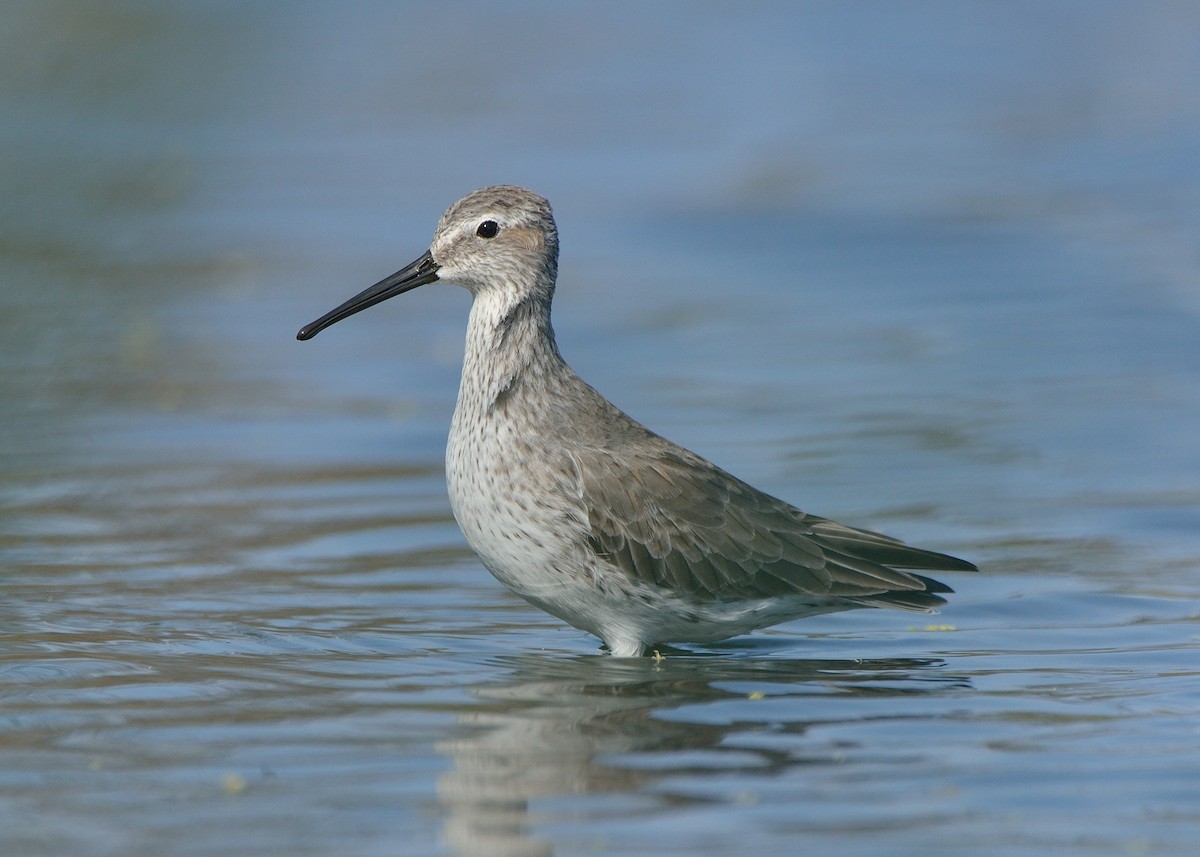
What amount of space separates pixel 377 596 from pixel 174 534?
182 cm

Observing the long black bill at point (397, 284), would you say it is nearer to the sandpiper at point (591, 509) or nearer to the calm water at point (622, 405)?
the sandpiper at point (591, 509)

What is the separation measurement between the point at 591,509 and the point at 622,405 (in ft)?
17.6

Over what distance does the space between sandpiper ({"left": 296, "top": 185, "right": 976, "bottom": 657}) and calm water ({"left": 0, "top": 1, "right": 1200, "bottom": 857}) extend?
316mm

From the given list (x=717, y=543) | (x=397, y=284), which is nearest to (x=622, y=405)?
(x=397, y=284)

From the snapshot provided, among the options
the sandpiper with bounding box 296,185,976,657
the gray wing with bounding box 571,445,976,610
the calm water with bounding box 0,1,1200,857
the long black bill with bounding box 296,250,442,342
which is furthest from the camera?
the long black bill with bounding box 296,250,442,342

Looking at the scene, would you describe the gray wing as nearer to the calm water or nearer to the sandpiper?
the sandpiper

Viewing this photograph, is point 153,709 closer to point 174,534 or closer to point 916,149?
point 174,534

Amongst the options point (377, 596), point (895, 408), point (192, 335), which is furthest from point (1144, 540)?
point (192, 335)

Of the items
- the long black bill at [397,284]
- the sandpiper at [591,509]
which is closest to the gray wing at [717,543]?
the sandpiper at [591,509]

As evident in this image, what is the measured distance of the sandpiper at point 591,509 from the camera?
918 cm

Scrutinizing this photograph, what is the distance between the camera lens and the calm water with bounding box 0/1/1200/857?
745 centimetres

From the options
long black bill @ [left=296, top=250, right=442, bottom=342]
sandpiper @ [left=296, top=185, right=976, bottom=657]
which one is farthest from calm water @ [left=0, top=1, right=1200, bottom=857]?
long black bill @ [left=296, top=250, right=442, bottom=342]

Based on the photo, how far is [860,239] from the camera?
64.1 ft

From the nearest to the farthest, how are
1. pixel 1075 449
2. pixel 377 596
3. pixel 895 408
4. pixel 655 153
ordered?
1. pixel 377 596
2. pixel 1075 449
3. pixel 895 408
4. pixel 655 153
